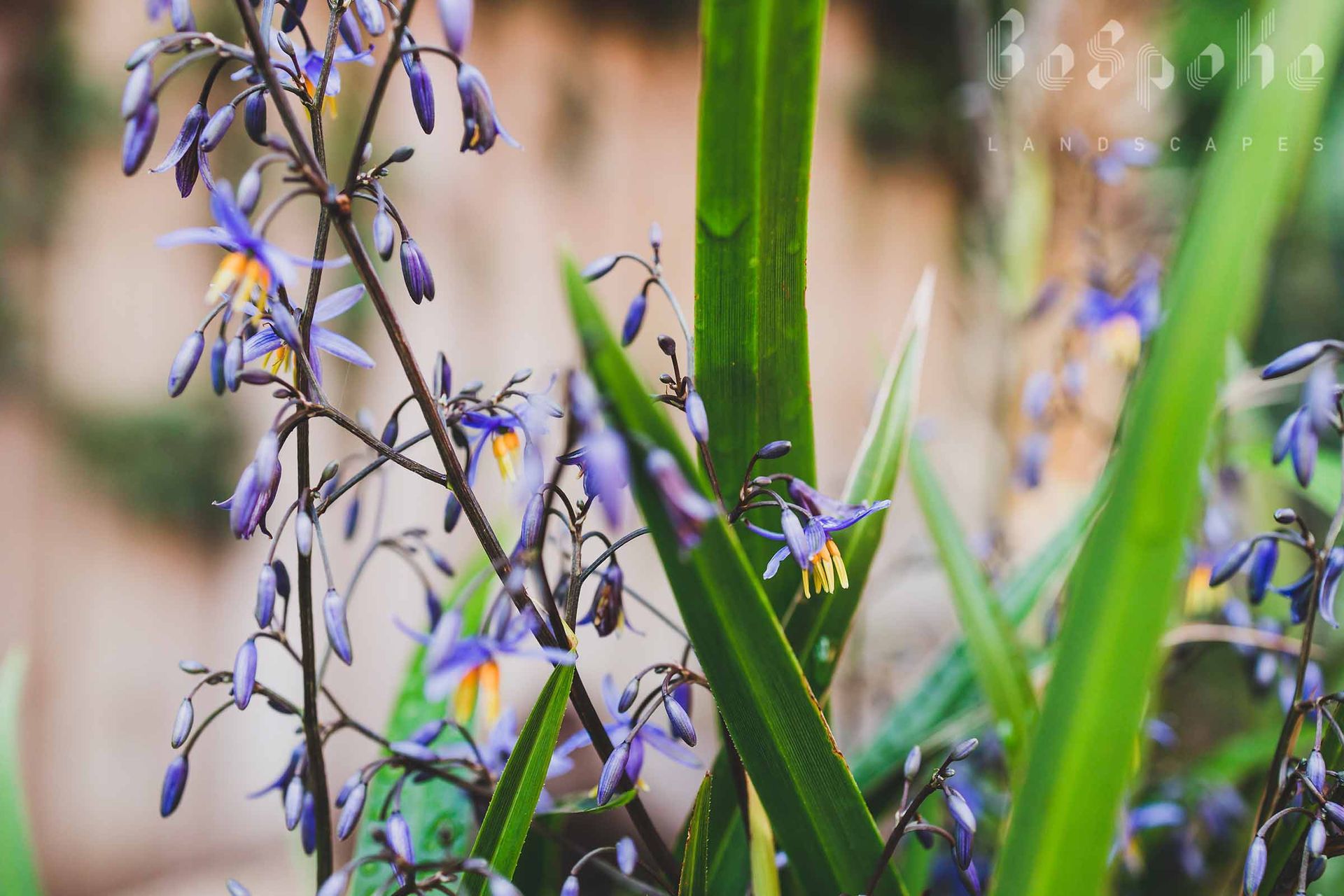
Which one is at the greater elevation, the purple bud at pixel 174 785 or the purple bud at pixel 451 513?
the purple bud at pixel 451 513

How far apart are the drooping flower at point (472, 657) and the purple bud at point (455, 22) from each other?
0.76ft

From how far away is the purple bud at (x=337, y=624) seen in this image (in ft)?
1.32

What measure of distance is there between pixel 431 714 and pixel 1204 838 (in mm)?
876

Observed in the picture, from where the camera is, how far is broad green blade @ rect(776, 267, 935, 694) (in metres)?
0.50

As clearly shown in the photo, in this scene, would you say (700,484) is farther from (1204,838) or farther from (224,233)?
(1204,838)

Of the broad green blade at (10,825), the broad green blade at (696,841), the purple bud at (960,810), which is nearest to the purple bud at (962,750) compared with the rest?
the purple bud at (960,810)

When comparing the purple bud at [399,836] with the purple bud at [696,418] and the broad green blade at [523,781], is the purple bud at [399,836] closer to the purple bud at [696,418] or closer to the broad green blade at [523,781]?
the broad green blade at [523,781]

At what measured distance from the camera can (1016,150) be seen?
1362mm

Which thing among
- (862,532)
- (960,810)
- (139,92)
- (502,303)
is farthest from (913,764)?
(502,303)

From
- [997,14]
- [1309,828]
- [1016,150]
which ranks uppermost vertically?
[997,14]

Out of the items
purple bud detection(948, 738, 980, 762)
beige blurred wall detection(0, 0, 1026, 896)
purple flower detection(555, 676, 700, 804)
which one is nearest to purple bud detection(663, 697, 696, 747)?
purple flower detection(555, 676, 700, 804)

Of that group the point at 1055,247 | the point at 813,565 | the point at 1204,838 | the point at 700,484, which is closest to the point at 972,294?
the point at 1055,247

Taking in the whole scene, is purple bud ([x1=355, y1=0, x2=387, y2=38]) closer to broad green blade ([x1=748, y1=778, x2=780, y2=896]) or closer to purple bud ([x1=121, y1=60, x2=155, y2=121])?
purple bud ([x1=121, y1=60, x2=155, y2=121])

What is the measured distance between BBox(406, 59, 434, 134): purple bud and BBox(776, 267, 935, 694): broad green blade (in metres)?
0.31
